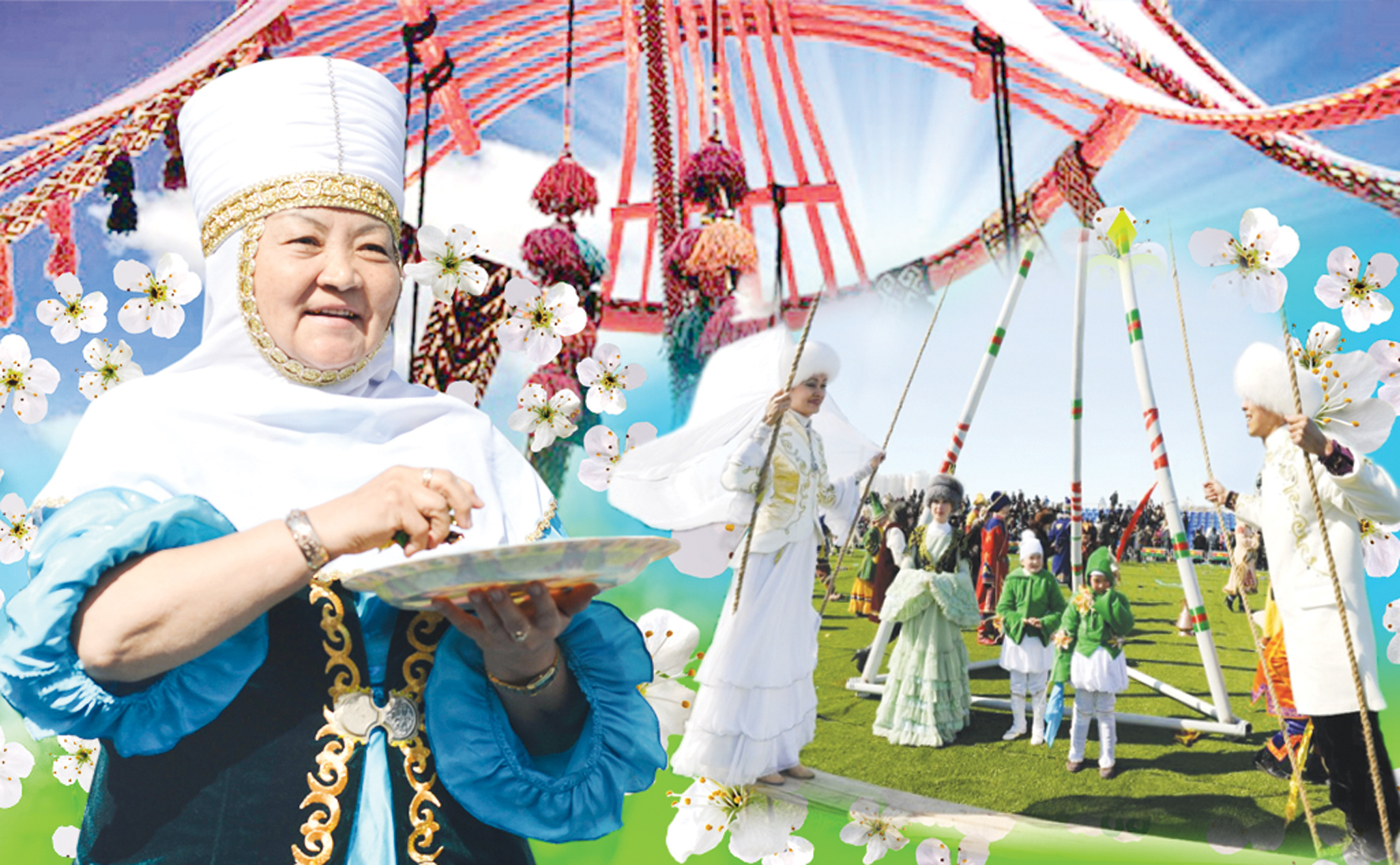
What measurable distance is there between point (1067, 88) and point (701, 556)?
170 centimetres

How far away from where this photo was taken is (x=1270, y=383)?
2924 mm

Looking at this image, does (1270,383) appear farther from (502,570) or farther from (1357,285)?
(502,570)

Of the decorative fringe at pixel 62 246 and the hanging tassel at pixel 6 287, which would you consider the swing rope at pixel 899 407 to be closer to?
the decorative fringe at pixel 62 246

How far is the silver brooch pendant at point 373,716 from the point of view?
4.57 ft

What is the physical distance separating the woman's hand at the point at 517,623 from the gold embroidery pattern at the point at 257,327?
1.33 ft

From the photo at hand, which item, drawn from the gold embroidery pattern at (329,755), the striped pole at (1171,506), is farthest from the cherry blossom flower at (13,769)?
the striped pole at (1171,506)

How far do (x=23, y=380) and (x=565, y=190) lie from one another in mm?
1715

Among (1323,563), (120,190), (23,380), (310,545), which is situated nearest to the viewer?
(310,545)

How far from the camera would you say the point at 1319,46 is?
305 centimetres

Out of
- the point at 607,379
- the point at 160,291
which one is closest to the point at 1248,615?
the point at 607,379

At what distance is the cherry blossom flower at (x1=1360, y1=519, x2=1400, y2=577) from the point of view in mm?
2857

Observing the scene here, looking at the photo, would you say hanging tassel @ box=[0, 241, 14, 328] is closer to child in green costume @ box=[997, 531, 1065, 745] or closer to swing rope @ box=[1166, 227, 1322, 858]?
child in green costume @ box=[997, 531, 1065, 745]

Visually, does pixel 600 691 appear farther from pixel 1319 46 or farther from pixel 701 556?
pixel 1319 46

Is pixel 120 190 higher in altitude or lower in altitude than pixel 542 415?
higher
